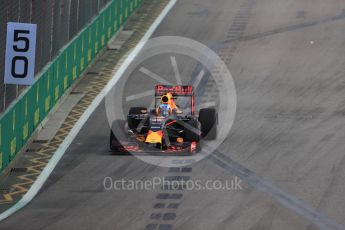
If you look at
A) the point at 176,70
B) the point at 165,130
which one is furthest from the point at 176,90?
the point at 176,70

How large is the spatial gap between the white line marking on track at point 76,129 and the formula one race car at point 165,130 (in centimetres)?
194

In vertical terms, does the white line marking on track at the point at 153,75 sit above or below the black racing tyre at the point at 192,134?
above

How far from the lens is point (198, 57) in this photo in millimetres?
44781

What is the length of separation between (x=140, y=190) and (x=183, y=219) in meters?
2.83

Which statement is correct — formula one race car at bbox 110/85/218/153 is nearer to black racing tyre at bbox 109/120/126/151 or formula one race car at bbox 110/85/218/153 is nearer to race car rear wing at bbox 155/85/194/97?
black racing tyre at bbox 109/120/126/151

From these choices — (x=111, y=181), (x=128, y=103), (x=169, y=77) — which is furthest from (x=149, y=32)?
(x=111, y=181)

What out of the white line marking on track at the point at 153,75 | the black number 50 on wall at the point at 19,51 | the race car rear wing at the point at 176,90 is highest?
the black number 50 on wall at the point at 19,51

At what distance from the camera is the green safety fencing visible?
98.1ft

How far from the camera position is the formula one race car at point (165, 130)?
30594mm

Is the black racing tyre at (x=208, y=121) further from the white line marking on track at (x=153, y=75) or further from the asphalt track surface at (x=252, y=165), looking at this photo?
the white line marking on track at (x=153, y=75)

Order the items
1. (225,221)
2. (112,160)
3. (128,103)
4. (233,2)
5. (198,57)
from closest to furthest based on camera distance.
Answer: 1. (225,221)
2. (112,160)
3. (128,103)
4. (198,57)
5. (233,2)

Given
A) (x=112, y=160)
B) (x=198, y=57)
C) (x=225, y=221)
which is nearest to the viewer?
(x=225, y=221)

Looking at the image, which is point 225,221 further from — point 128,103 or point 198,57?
point 198,57

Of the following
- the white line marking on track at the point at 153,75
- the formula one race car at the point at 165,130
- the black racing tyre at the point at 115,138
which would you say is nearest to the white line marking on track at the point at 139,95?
the white line marking on track at the point at 153,75
